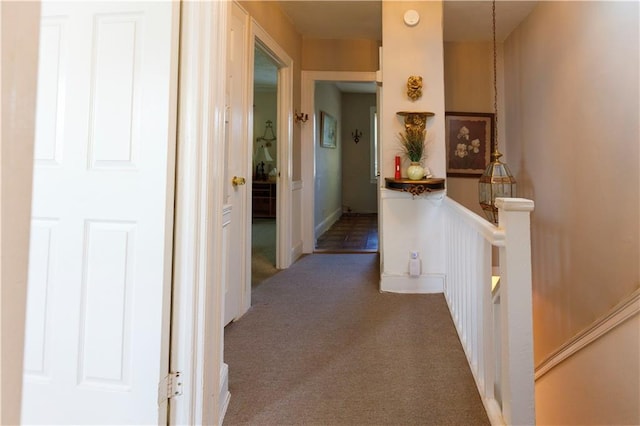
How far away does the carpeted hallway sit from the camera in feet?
4.51

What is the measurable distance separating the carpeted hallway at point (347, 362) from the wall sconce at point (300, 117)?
189 centimetres

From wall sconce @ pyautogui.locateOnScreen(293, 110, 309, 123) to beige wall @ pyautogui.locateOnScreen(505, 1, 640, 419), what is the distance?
2211 millimetres

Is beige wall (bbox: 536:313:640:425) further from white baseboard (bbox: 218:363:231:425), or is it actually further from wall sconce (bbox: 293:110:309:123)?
wall sconce (bbox: 293:110:309:123)

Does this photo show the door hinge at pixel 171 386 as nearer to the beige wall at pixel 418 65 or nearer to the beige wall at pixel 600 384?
the beige wall at pixel 418 65

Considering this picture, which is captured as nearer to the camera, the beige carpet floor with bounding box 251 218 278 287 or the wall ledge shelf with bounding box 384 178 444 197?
the wall ledge shelf with bounding box 384 178 444 197

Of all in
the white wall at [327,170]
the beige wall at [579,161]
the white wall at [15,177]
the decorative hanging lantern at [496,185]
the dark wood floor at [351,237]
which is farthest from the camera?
the white wall at [327,170]

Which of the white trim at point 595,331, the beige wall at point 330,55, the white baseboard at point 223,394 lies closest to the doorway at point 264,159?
the beige wall at point 330,55

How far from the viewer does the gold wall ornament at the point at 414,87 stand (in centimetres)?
271

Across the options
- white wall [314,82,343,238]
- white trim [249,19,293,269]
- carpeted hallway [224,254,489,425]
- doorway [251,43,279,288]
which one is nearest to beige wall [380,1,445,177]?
white trim [249,19,293,269]

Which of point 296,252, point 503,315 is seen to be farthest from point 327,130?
point 503,315

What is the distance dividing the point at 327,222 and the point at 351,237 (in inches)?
36.6

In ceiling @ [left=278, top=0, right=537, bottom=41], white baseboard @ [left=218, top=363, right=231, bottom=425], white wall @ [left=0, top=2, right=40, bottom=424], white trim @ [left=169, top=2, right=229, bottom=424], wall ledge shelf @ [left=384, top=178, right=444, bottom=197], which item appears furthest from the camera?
ceiling @ [left=278, top=0, right=537, bottom=41]

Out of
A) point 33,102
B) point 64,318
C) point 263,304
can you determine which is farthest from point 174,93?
point 263,304

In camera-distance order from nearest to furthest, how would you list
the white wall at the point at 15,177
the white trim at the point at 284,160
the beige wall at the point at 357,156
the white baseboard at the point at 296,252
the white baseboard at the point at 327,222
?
the white wall at the point at 15,177
the white trim at the point at 284,160
the white baseboard at the point at 296,252
the white baseboard at the point at 327,222
the beige wall at the point at 357,156
